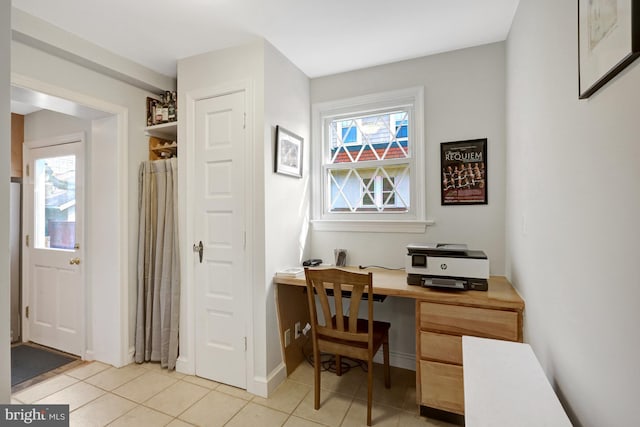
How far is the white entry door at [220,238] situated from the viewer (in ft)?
7.39

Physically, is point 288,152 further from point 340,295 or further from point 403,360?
point 403,360

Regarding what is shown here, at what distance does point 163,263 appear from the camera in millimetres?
2498

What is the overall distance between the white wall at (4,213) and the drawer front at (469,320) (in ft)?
6.11

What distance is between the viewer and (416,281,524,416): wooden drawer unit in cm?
167

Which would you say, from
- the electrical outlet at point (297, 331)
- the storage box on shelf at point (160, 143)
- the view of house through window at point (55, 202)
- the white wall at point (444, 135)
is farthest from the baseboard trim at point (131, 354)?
the white wall at point (444, 135)

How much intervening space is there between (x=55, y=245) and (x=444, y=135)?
388 centimetres

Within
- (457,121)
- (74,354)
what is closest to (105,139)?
(74,354)

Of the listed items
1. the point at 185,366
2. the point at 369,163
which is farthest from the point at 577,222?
the point at 185,366

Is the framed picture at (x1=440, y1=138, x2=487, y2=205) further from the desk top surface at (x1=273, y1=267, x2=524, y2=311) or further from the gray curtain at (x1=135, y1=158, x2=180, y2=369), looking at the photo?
the gray curtain at (x1=135, y1=158, x2=180, y2=369)

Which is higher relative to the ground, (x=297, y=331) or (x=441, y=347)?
(x=441, y=347)

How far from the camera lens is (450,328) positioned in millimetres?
1764

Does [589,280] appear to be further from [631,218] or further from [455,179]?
[455,179]

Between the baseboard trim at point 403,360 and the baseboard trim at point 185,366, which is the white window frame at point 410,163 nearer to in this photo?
the baseboard trim at point 403,360

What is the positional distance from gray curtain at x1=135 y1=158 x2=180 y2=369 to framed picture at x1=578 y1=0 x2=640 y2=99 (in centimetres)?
260
